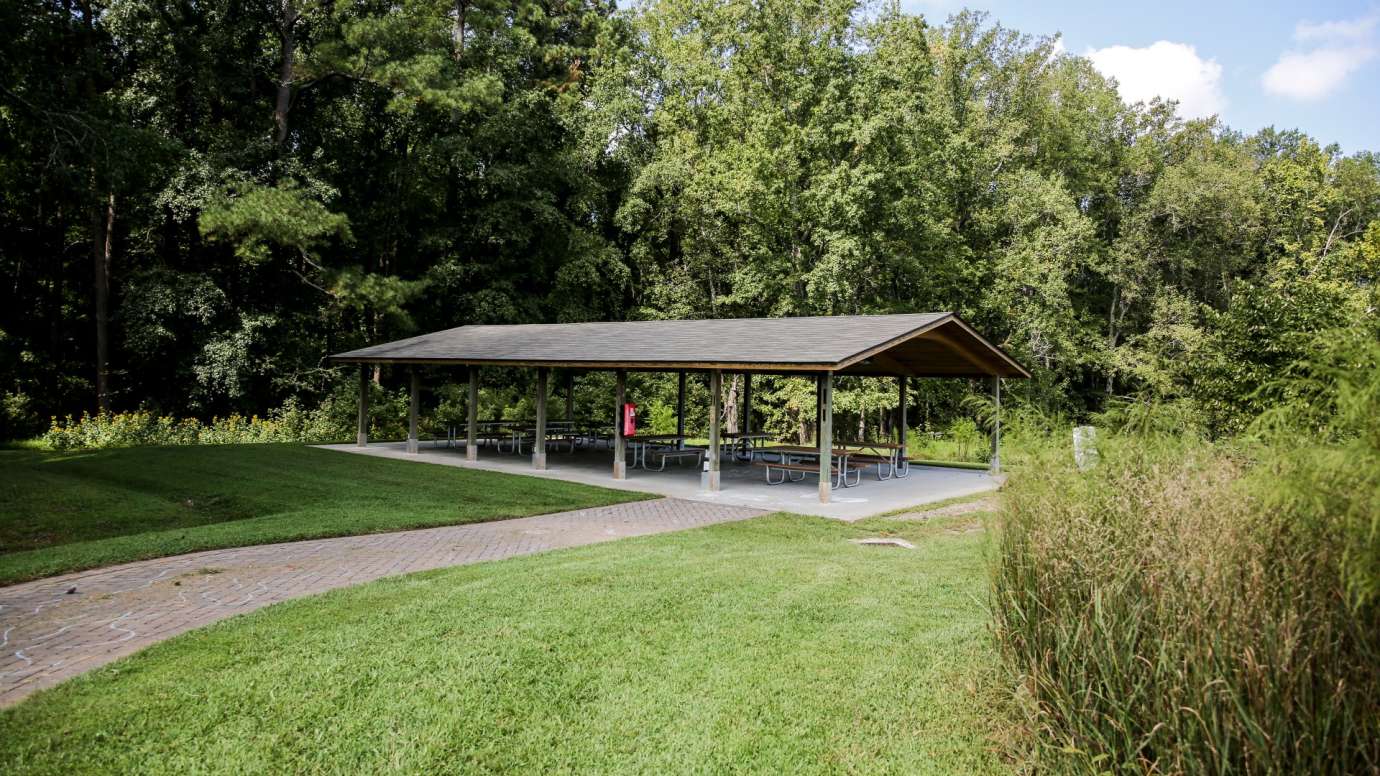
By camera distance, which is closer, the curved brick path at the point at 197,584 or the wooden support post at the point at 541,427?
the curved brick path at the point at 197,584

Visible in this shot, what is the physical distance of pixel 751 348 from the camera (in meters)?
13.3

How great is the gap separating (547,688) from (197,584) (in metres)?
4.07

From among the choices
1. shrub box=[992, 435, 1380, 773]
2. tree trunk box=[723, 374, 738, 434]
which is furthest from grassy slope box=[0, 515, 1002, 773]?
tree trunk box=[723, 374, 738, 434]

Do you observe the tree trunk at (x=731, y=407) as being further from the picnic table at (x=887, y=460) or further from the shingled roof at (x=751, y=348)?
the picnic table at (x=887, y=460)

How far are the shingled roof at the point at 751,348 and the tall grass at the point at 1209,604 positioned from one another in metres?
8.13

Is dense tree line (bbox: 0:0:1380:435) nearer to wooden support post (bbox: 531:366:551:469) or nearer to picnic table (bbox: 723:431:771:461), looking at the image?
picnic table (bbox: 723:431:771:461)

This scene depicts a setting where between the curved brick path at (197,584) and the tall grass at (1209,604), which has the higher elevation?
the tall grass at (1209,604)

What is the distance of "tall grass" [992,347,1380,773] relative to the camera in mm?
2438

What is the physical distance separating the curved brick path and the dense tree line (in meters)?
14.8

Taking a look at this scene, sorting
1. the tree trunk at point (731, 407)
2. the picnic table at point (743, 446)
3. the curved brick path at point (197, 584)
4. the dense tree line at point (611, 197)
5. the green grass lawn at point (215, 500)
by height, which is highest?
the dense tree line at point (611, 197)

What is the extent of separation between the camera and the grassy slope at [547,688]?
3.62m

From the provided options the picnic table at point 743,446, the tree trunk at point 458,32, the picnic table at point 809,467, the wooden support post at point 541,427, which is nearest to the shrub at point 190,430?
the wooden support post at point 541,427

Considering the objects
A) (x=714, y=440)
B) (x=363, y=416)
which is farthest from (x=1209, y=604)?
(x=363, y=416)

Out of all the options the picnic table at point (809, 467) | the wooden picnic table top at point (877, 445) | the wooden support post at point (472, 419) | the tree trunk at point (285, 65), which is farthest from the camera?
the tree trunk at point (285, 65)
